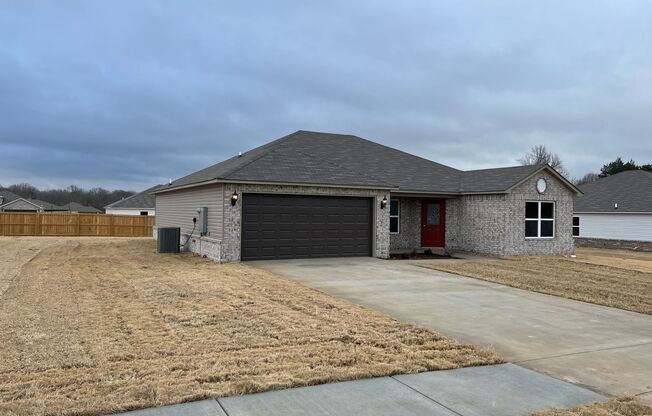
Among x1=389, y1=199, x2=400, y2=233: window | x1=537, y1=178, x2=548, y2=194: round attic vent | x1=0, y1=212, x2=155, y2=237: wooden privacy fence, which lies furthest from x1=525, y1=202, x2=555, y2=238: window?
x1=0, y1=212, x2=155, y2=237: wooden privacy fence

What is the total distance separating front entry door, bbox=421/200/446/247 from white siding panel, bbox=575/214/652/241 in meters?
12.8

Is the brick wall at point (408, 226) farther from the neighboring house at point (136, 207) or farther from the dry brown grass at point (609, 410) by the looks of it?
the neighboring house at point (136, 207)

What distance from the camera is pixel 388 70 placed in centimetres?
2181

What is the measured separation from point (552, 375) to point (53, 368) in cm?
509

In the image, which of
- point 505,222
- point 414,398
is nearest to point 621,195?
point 505,222

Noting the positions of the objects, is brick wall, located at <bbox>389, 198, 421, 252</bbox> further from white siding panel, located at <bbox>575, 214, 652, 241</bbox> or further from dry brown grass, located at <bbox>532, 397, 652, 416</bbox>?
dry brown grass, located at <bbox>532, 397, 652, 416</bbox>

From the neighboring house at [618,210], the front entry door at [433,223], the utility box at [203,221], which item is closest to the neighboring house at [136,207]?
the utility box at [203,221]

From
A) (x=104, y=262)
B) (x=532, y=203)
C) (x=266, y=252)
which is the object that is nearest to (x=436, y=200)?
(x=532, y=203)

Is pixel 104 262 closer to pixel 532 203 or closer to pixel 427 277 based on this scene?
pixel 427 277

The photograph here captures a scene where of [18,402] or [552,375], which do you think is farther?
[552,375]

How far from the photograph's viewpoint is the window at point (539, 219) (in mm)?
19703

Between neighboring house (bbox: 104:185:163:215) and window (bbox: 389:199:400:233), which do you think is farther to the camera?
neighboring house (bbox: 104:185:163:215)

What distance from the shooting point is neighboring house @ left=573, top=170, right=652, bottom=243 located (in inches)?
1041

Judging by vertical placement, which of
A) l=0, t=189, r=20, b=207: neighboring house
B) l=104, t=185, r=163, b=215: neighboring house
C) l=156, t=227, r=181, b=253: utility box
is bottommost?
l=156, t=227, r=181, b=253: utility box
